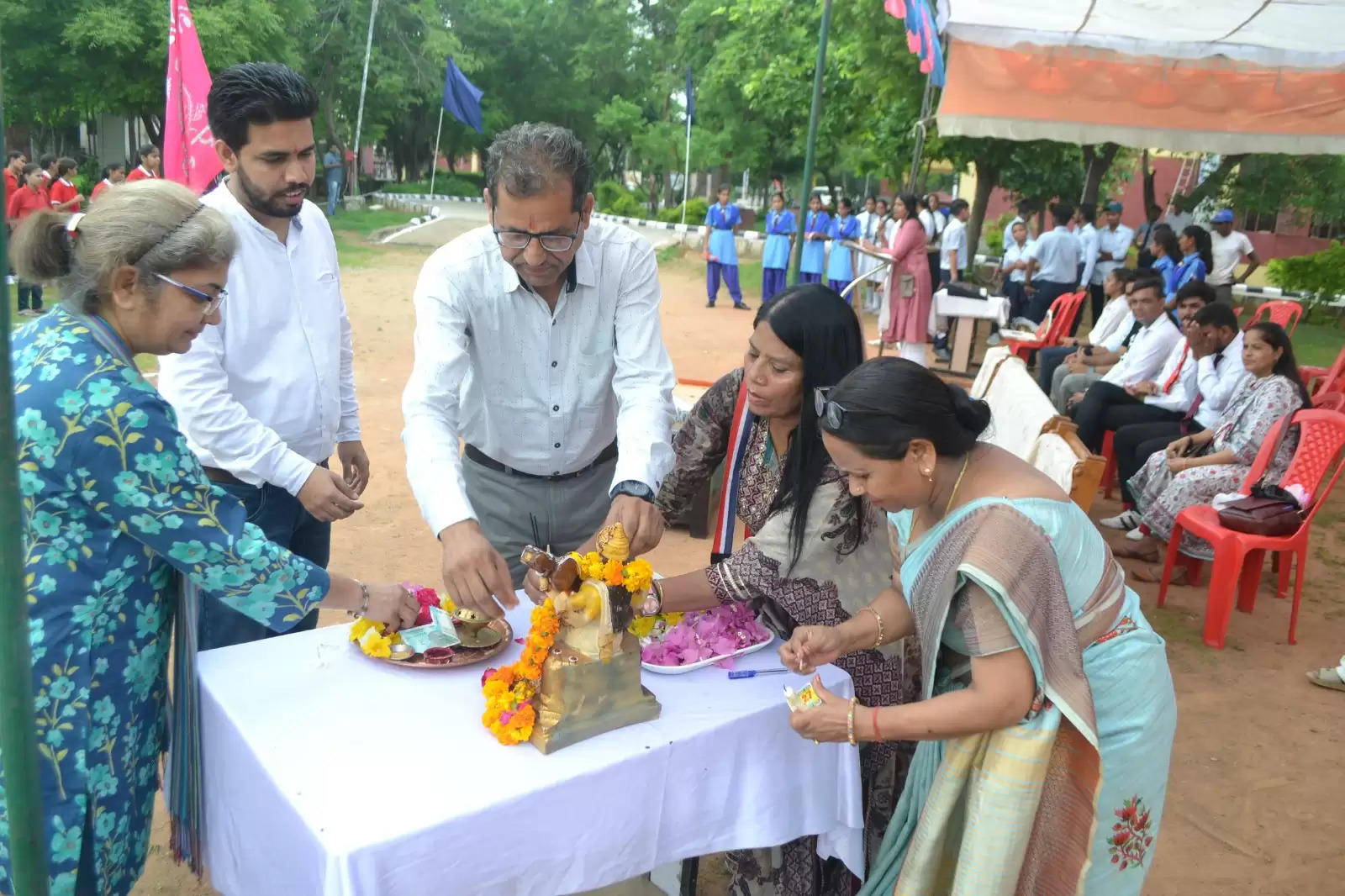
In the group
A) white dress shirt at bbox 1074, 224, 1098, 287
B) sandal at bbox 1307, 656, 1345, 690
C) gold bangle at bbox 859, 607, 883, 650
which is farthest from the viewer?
white dress shirt at bbox 1074, 224, 1098, 287

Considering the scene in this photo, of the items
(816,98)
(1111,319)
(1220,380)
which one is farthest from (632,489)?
(1111,319)

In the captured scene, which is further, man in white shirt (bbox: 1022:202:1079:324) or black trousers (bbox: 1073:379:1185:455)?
man in white shirt (bbox: 1022:202:1079:324)

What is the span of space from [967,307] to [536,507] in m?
8.85

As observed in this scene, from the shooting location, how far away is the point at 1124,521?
5.99 meters

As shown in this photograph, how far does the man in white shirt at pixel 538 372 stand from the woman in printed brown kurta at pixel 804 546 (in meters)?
0.23

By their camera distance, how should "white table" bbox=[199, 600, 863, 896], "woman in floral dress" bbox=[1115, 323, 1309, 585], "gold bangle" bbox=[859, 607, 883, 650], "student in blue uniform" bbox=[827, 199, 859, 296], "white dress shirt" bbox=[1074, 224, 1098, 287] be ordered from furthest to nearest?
"student in blue uniform" bbox=[827, 199, 859, 296] < "white dress shirt" bbox=[1074, 224, 1098, 287] < "woman in floral dress" bbox=[1115, 323, 1309, 585] < "gold bangle" bbox=[859, 607, 883, 650] < "white table" bbox=[199, 600, 863, 896]

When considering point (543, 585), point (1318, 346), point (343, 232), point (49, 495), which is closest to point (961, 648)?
point (543, 585)

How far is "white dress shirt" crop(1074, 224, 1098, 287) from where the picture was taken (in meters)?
12.9

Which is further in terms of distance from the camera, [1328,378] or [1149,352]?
[1328,378]

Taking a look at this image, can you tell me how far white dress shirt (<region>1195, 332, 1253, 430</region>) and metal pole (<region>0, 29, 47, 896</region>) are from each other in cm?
566

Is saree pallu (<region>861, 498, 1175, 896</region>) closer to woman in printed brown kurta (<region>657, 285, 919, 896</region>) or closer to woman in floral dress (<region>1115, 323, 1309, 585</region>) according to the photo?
woman in printed brown kurta (<region>657, 285, 919, 896</region>)

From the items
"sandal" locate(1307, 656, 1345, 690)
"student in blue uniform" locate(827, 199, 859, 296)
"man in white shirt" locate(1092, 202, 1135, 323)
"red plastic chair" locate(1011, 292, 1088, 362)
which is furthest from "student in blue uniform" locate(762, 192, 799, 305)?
"sandal" locate(1307, 656, 1345, 690)

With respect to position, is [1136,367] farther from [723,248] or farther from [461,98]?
[461,98]

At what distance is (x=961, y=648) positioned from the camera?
195 cm
